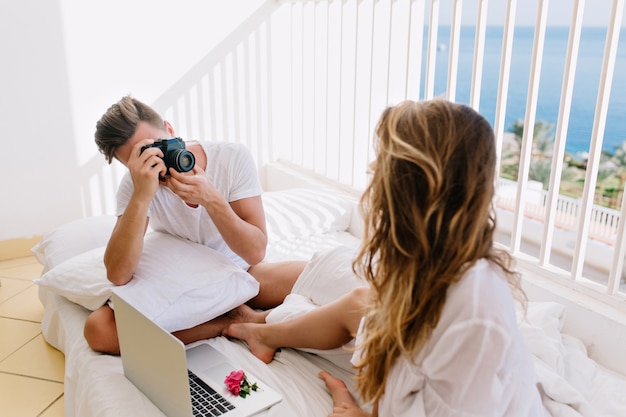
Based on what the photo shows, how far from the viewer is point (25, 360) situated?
1.65 m

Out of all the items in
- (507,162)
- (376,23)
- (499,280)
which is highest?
(376,23)

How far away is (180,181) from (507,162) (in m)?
18.5

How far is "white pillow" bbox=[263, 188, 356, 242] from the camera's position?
203 cm

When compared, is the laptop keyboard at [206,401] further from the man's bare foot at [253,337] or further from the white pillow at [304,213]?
the white pillow at [304,213]

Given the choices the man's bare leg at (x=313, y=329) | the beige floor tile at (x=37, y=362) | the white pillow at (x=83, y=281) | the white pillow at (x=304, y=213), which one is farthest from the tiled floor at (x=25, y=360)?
the white pillow at (x=304, y=213)

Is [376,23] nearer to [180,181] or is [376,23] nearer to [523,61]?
[180,181]

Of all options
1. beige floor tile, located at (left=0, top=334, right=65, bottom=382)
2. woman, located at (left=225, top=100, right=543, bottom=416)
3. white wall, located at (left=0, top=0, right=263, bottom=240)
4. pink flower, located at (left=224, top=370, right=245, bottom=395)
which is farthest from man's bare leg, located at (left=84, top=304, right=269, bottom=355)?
white wall, located at (left=0, top=0, right=263, bottom=240)

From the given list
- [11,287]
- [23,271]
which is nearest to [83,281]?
[11,287]

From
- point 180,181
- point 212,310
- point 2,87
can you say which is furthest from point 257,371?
point 2,87

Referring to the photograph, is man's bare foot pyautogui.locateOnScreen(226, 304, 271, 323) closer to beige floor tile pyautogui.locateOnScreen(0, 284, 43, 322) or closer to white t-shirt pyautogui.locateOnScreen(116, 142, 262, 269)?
white t-shirt pyautogui.locateOnScreen(116, 142, 262, 269)

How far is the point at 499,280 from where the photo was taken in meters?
0.84

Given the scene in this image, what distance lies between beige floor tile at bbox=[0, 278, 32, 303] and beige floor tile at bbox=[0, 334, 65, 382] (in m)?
0.43

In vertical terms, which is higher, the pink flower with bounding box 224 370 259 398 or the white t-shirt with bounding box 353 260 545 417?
the white t-shirt with bounding box 353 260 545 417

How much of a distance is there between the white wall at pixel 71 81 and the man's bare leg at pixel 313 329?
1.47 m
